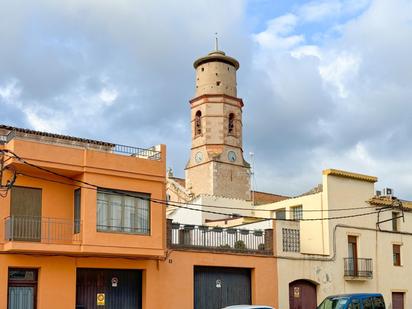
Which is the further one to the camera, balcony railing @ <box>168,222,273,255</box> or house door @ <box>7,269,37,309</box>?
balcony railing @ <box>168,222,273,255</box>

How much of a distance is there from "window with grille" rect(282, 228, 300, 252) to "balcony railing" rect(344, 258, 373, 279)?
362 cm

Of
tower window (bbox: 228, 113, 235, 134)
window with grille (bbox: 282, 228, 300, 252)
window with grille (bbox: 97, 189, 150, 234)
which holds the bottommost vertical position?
window with grille (bbox: 282, 228, 300, 252)

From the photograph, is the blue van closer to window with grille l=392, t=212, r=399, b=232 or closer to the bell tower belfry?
window with grille l=392, t=212, r=399, b=232

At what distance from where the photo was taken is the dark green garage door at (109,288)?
87.7 feet

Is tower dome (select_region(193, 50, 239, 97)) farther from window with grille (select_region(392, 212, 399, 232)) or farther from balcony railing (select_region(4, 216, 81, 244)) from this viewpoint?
balcony railing (select_region(4, 216, 81, 244))

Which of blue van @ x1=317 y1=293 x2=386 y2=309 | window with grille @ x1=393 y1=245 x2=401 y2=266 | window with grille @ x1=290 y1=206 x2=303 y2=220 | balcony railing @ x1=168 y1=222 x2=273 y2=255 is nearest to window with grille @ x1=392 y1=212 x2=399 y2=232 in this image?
window with grille @ x1=393 y1=245 x2=401 y2=266

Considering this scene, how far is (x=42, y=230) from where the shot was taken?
25.5 meters

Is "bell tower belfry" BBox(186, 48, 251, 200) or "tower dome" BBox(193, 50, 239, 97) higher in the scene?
A: "tower dome" BBox(193, 50, 239, 97)

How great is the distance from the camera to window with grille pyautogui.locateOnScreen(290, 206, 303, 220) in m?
37.6

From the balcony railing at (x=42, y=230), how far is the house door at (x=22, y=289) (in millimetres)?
1234

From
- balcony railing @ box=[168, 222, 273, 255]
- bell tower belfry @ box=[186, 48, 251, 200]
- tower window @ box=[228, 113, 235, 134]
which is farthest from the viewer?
tower window @ box=[228, 113, 235, 134]

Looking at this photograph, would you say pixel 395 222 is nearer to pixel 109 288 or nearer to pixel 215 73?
pixel 109 288

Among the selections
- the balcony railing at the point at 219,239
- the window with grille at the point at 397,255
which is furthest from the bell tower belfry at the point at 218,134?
the balcony railing at the point at 219,239

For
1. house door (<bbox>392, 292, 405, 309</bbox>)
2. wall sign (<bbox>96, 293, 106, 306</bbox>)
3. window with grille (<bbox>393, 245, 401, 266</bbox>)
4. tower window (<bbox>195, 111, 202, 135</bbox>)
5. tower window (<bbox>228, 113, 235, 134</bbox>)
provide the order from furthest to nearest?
1. tower window (<bbox>195, 111, 202, 135</bbox>)
2. tower window (<bbox>228, 113, 235, 134</bbox>)
3. window with grille (<bbox>393, 245, 401, 266</bbox>)
4. house door (<bbox>392, 292, 405, 309</bbox>)
5. wall sign (<bbox>96, 293, 106, 306</bbox>)
